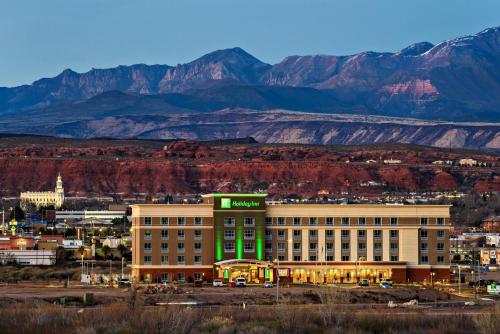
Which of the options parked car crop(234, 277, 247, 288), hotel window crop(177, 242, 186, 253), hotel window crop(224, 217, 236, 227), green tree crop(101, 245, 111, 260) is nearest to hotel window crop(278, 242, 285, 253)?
hotel window crop(224, 217, 236, 227)

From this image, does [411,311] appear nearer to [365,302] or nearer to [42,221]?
[365,302]

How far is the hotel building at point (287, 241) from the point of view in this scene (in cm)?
11538

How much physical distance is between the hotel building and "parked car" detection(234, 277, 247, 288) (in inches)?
79.2

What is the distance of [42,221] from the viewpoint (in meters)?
200

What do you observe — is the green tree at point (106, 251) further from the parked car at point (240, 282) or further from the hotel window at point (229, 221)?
the parked car at point (240, 282)

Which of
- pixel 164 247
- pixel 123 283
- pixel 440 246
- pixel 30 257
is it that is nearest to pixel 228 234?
pixel 164 247

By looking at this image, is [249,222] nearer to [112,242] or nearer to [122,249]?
[122,249]

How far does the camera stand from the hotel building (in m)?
115

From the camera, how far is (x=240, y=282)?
110 m

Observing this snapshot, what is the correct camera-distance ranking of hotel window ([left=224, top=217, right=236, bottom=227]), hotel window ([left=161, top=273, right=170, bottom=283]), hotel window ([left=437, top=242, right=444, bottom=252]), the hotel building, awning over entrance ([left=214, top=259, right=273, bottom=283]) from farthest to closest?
hotel window ([left=437, top=242, right=444, bottom=252])
hotel window ([left=224, top=217, right=236, bottom=227])
the hotel building
hotel window ([left=161, top=273, right=170, bottom=283])
awning over entrance ([left=214, top=259, right=273, bottom=283])

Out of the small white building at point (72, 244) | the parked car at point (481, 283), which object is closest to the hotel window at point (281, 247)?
the parked car at point (481, 283)

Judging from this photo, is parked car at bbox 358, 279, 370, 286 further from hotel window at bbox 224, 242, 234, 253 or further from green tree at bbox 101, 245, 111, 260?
green tree at bbox 101, 245, 111, 260

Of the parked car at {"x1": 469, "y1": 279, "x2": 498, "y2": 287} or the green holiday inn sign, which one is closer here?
the parked car at {"x1": 469, "y1": 279, "x2": 498, "y2": 287}

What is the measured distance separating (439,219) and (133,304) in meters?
46.2
